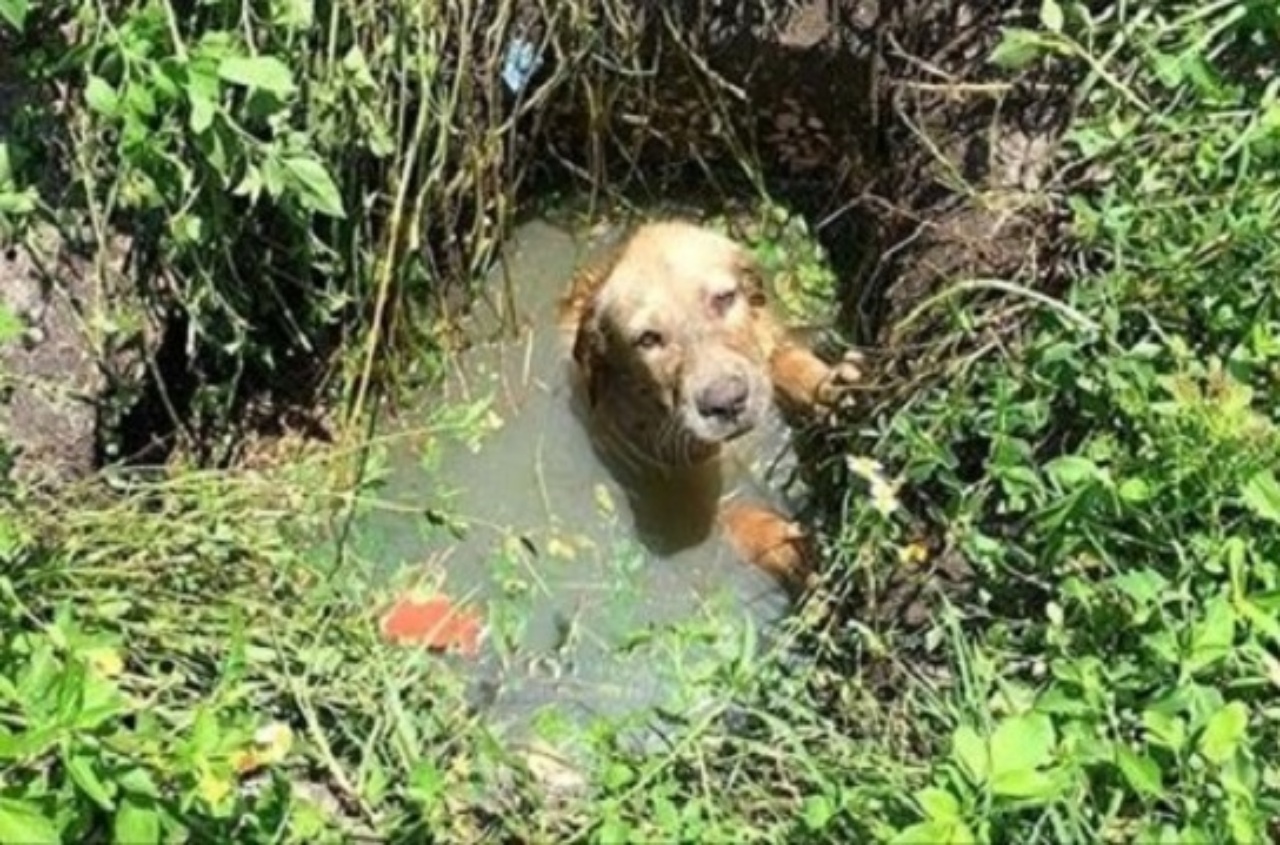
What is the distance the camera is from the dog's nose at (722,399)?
4.50 metres

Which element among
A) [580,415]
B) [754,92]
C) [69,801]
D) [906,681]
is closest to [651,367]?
[580,415]

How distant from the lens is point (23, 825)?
2.63 meters

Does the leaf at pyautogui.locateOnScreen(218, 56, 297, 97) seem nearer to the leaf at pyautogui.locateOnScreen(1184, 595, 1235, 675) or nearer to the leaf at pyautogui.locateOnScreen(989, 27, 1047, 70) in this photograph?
the leaf at pyautogui.locateOnScreen(989, 27, 1047, 70)

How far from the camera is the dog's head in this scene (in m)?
4.53

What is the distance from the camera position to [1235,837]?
8.88 ft

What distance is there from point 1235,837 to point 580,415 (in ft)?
8.02

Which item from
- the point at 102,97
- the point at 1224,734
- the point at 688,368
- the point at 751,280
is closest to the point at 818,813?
the point at 1224,734

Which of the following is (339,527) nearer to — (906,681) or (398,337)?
(398,337)

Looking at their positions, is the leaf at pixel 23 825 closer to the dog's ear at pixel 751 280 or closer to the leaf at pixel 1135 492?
the leaf at pixel 1135 492

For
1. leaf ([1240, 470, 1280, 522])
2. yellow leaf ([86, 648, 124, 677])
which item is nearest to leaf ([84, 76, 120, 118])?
yellow leaf ([86, 648, 124, 677])

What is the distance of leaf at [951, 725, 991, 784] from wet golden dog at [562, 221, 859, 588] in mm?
1684

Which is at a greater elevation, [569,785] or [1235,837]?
[1235,837]

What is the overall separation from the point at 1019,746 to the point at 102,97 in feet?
5.84

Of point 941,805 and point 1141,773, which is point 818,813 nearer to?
point 941,805
